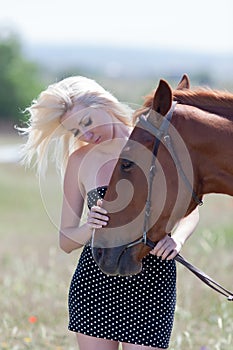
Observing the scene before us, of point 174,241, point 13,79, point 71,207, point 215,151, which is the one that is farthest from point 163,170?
point 13,79

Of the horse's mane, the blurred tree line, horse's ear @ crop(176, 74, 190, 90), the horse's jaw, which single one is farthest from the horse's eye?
the blurred tree line

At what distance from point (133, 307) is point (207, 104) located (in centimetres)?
103

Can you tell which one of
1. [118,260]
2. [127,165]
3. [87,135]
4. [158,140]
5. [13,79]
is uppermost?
[158,140]

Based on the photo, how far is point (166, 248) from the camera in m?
3.77

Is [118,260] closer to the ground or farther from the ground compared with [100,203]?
closer to the ground

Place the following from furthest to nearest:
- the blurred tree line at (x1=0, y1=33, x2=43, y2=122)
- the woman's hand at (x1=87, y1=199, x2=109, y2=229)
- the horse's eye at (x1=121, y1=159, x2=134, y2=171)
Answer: the blurred tree line at (x1=0, y1=33, x2=43, y2=122), the woman's hand at (x1=87, y1=199, x2=109, y2=229), the horse's eye at (x1=121, y1=159, x2=134, y2=171)

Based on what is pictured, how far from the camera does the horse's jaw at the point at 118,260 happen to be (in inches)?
142

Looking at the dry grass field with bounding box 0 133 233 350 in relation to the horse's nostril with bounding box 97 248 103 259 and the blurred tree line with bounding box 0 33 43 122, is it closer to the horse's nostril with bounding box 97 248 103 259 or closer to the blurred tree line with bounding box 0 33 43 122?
the horse's nostril with bounding box 97 248 103 259

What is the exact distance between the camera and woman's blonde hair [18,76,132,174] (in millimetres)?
4148

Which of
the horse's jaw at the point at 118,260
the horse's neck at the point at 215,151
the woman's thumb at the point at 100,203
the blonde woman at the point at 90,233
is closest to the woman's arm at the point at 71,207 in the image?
the blonde woman at the point at 90,233

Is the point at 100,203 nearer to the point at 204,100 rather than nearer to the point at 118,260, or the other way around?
the point at 118,260

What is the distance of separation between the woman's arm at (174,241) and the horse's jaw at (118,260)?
0.41 ft

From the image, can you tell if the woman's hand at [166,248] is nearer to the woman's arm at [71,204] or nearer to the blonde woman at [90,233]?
the blonde woman at [90,233]

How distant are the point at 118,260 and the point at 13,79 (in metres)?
43.5
